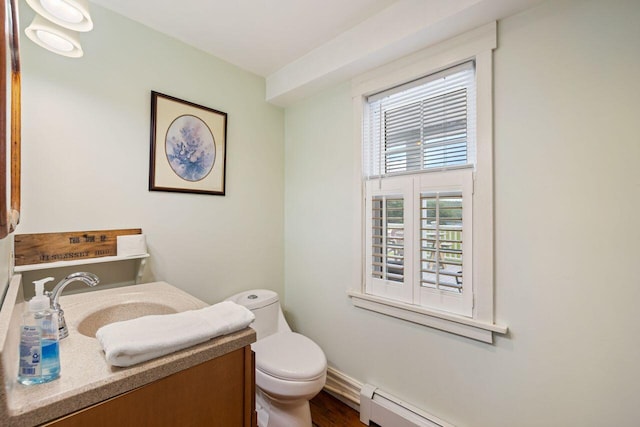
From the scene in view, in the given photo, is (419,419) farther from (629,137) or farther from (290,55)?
(290,55)

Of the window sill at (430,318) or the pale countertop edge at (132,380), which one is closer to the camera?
the pale countertop edge at (132,380)

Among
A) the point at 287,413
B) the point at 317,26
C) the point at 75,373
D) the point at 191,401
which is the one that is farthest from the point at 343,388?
the point at 317,26

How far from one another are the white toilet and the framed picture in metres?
0.89

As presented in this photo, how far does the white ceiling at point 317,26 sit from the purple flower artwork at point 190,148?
531 mm

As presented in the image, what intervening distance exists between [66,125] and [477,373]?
236 cm

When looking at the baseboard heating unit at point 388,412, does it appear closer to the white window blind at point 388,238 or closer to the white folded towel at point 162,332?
the white window blind at point 388,238

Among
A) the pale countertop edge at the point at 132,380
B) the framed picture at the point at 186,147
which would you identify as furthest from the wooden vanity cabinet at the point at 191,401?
the framed picture at the point at 186,147

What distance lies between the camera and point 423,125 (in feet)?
5.14

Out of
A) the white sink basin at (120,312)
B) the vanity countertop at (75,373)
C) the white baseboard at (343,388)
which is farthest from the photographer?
the white baseboard at (343,388)

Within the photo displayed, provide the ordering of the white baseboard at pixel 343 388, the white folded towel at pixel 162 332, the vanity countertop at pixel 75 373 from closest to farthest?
the vanity countertop at pixel 75 373 → the white folded towel at pixel 162 332 → the white baseboard at pixel 343 388

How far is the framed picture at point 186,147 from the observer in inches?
65.2

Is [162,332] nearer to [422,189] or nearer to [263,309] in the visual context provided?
[263,309]

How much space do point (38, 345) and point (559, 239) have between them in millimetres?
1735

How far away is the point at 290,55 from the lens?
→ 6.29 ft
